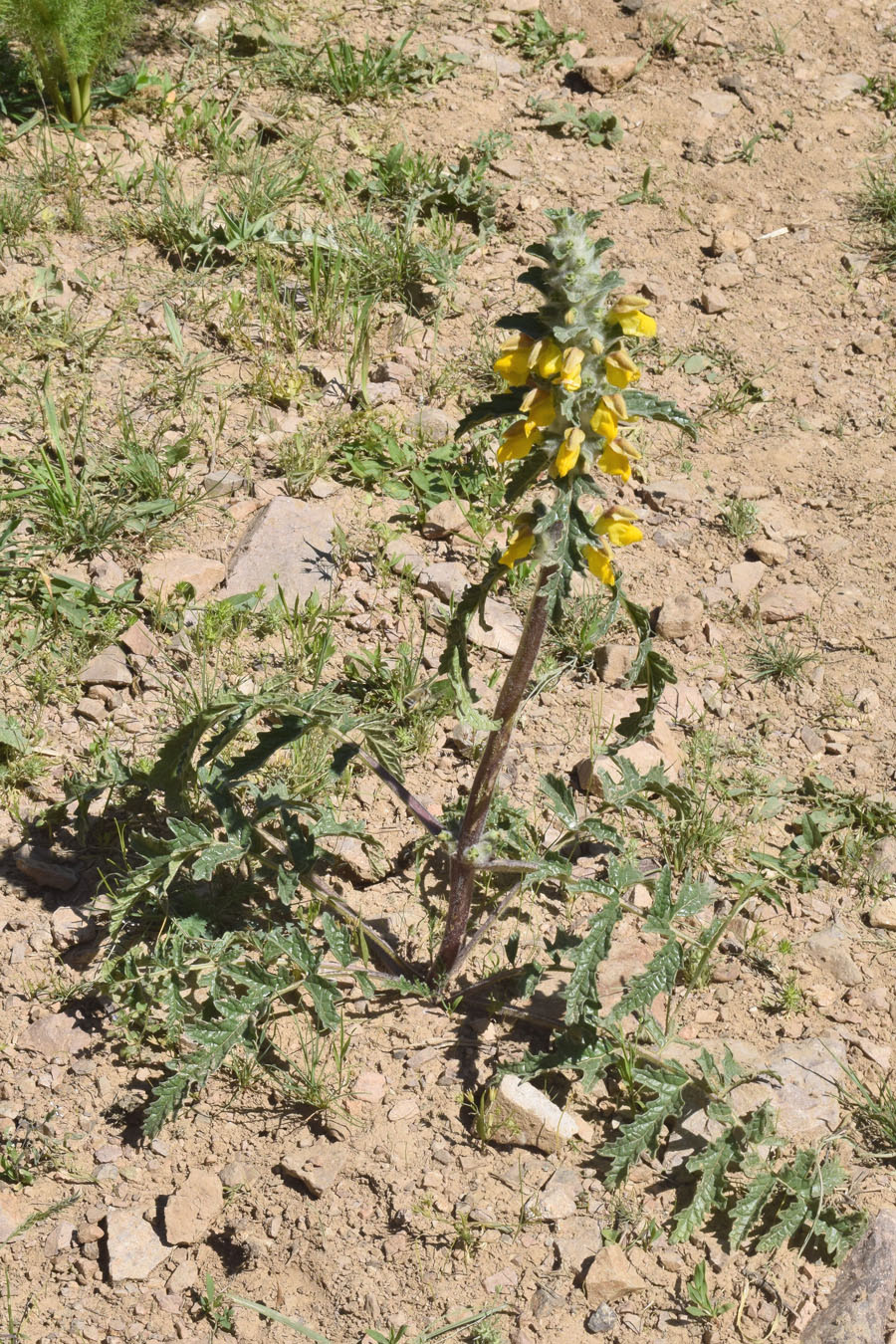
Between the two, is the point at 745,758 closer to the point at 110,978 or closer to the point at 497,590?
the point at 497,590

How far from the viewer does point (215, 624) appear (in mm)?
3943

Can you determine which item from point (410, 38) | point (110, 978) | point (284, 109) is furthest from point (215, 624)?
point (410, 38)

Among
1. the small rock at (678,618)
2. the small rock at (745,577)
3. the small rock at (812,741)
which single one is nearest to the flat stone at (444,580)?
the small rock at (678,618)

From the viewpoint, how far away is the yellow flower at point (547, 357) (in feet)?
7.92

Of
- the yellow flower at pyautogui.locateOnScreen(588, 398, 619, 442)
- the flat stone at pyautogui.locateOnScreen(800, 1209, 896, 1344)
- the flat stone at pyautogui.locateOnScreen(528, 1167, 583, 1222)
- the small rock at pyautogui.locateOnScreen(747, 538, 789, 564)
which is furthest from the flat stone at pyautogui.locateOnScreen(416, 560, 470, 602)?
the flat stone at pyautogui.locateOnScreen(800, 1209, 896, 1344)

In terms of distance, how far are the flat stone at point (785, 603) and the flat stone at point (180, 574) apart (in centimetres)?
176

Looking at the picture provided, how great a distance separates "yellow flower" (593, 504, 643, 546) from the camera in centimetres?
265

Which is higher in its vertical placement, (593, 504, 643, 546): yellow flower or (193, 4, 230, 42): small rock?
(193, 4, 230, 42): small rock

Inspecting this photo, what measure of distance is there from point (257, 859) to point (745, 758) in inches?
61.3

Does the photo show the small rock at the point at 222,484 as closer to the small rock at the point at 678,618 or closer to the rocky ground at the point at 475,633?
the rocky ground at the point at 475,633

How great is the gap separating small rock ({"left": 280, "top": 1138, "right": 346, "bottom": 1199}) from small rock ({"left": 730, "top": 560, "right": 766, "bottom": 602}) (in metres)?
2.24

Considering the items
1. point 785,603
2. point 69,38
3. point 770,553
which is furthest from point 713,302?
point 69,38

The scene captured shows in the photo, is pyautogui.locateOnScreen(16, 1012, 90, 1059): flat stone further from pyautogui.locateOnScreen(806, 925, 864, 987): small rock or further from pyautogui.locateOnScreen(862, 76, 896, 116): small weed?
pyautogui.locateOnScreen(862, 76, 896, 116): small weed

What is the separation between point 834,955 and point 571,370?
181 centimetres
